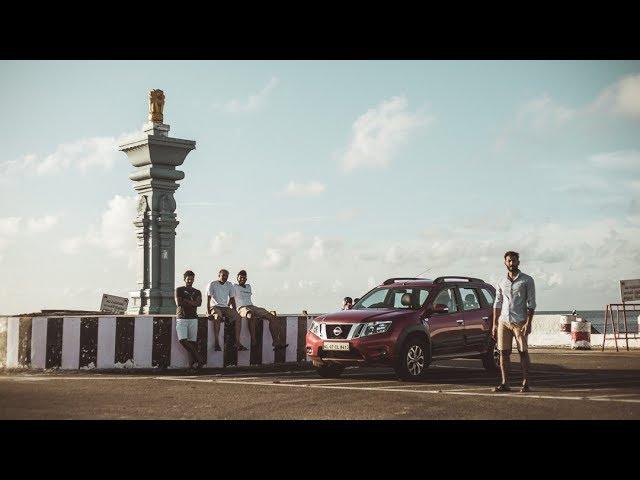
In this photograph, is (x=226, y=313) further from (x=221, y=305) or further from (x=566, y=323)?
(x=566, y=323)

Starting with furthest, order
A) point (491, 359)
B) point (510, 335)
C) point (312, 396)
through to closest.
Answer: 1. point (491, 359)
2. point (510, 335)
3. point (312, 396)

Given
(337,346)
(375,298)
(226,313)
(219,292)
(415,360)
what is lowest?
(415,360)

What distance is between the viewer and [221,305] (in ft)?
57.4

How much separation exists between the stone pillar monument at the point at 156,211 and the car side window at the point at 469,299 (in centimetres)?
801

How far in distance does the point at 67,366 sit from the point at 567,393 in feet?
28.9

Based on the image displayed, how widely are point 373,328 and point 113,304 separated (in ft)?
30.7

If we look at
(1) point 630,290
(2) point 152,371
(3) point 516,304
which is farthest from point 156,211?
(1) point 630,290

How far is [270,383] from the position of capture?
14.0 metres

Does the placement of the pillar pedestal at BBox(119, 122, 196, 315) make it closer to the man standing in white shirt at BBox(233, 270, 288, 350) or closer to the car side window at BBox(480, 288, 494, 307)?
the man standing in white shirt at BBox(233, 270, 288, 350)

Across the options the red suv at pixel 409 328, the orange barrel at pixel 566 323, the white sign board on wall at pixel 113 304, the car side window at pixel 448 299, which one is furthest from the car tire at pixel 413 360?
the orange barrel at pixel 566 323
